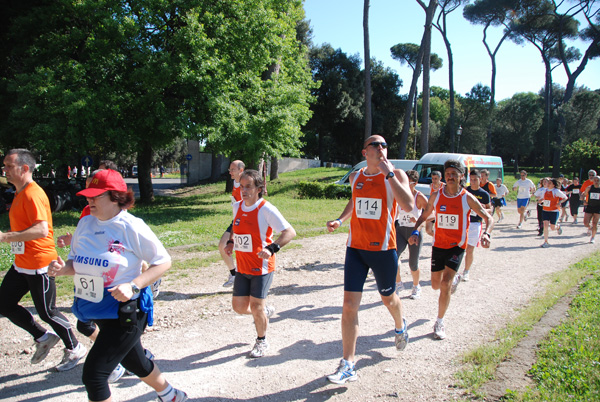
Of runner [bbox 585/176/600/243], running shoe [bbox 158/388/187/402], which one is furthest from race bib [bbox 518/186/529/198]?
running shoe [bbox 158/388/187/402]

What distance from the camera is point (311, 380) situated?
148 inches

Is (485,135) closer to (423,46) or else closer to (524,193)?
(423,46)

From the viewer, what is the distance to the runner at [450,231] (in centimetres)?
483

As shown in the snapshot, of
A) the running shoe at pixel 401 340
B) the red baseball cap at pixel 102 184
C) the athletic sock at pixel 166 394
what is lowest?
the running shoe at pixel 401 340

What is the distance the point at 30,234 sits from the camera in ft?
11.9

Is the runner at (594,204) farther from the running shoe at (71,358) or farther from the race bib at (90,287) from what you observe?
the race bib at (90,287)

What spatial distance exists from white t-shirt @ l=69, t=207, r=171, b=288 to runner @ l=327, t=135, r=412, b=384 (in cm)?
181

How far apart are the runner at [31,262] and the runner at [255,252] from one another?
1720mm

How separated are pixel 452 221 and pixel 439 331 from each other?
132cm

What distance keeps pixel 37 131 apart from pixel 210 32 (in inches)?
282

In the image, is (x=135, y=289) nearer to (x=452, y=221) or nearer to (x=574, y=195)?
(x=452, y=221)

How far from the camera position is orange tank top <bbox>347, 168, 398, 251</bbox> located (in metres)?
3.84

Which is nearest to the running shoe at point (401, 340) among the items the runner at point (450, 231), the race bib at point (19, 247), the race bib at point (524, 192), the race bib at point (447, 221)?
the runner at point (450, 231)

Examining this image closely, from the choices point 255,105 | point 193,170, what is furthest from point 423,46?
point 193,170
